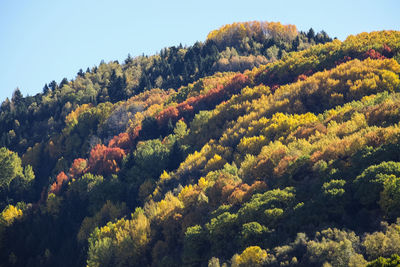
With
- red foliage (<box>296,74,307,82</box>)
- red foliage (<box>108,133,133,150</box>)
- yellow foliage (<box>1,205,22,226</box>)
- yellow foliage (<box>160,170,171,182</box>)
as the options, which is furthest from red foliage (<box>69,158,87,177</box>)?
red foliage (<box>296,74,307,82</box>)

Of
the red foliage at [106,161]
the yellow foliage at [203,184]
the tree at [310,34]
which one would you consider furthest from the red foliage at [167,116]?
the tree at [310,34]

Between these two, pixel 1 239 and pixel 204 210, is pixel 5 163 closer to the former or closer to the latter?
pixel 1 239

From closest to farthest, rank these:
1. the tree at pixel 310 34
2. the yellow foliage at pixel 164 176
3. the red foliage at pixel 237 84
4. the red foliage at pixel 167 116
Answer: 1. the yellow foliage at pixel 164 176
2. the red foliage at pixel 167 116
3. the red foliage at pixel 237 84
4. the tree at pixel 310 34

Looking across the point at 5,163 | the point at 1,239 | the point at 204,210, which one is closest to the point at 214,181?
the point at 204,210

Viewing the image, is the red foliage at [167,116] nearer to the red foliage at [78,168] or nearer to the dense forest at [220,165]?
the dense forest at [220,165]

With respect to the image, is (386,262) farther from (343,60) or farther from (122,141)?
(122,141)

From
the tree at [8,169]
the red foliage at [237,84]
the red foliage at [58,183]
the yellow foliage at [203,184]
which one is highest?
the red foliage at [237,84]

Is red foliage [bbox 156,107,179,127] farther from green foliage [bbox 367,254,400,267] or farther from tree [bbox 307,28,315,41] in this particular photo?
green foliage [bbox 367,254,400,267]

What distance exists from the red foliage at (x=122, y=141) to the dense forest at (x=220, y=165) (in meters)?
0.60

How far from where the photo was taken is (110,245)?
77.2m

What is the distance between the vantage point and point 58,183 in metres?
122

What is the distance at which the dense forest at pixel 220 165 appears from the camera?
51.4m

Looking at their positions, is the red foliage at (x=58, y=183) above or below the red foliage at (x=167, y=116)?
below

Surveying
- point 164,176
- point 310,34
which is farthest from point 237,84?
point 310,34
